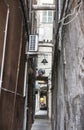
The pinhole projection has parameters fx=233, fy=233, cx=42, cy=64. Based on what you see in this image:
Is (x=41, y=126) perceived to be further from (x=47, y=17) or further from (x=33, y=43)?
(x=47, y=17)

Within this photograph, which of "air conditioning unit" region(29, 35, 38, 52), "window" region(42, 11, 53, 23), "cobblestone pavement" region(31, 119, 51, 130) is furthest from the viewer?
"window" region(42, 11, 53, 23)

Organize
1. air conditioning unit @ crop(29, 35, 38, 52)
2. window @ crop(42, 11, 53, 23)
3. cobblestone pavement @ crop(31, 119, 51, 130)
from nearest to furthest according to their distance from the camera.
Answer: air conditioning unit @ crop(29, 35, 38, 52) → cobblestone pavement @ crop(31, 119, 51, 130) → window @ crop(42, 11, 53, 23)

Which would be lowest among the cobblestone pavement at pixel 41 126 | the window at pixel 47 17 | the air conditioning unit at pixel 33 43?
the cobblestone pavement at pixel 41 126

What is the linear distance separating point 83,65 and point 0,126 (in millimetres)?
1710

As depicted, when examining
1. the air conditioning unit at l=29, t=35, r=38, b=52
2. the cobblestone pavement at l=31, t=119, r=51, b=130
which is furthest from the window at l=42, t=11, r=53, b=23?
the air conditioning unit at l=29, t=35, r=38, b=52

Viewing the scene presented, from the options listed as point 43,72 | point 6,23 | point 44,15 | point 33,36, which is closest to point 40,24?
point 44,15

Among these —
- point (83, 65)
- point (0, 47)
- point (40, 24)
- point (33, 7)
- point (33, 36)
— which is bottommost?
point (83, 65)

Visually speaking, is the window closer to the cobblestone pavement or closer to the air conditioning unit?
the cobblestone pavement

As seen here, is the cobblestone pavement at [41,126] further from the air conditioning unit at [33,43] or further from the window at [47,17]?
the window at [47,17]

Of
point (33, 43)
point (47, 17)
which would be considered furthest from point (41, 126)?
point (47, 17)

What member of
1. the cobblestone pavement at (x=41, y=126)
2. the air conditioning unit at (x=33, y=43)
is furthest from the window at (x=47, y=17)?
the air conditioning unit at (x=33, y=43)

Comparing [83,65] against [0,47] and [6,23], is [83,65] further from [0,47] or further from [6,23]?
[6,23]

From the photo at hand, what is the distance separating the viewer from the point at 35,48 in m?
7.87

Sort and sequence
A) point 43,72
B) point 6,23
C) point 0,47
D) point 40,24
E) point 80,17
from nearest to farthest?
point 80,17, point 0,47, point 6,23, point 43,72, point 40,24
